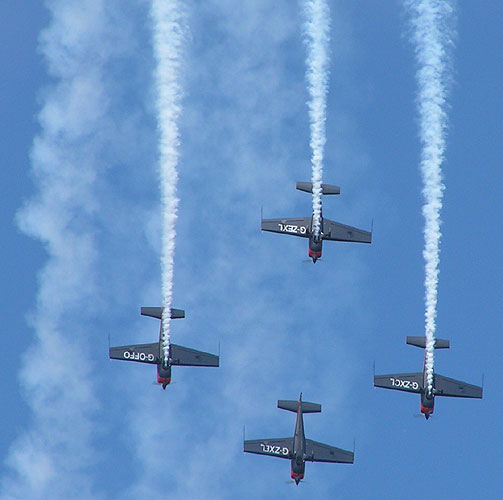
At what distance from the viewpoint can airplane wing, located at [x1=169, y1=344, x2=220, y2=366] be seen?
75.1 meters

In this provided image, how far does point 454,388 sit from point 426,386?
219cm

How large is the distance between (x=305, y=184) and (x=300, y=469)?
1401 centimetres

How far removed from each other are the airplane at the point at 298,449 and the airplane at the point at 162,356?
4569 mm

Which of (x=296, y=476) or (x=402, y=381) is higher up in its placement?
(x=402, y=381)

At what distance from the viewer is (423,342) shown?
70812mm

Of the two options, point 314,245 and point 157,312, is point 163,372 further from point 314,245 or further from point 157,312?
point 314,245

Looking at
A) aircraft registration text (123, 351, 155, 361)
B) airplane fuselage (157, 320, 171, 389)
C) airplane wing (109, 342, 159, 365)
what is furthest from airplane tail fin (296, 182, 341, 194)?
aircraft registration text (123, 351, 155, 361)

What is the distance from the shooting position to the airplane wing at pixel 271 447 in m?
74.9

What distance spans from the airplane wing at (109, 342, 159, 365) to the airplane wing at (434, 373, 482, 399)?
13459 mm

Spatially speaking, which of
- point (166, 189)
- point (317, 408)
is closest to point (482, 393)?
point (317, 408)

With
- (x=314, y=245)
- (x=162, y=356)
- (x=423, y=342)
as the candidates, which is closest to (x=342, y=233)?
(x=314, y=245)

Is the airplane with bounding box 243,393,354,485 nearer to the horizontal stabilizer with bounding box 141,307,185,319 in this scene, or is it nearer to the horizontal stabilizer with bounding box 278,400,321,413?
the horizontal stabilizer with bounding box 278,400,321,413

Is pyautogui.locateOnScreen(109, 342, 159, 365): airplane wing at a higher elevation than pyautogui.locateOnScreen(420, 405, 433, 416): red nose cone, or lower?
higher

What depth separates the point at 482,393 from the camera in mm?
75625
